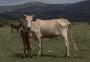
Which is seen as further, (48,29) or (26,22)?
(48,29)

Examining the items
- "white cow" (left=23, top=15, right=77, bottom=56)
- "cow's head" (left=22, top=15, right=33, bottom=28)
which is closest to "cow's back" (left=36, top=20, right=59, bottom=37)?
"white cow" (left=23, top=15, right=77, bottom=56)

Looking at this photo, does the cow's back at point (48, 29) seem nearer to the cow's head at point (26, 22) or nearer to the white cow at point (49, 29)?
the white cow at point (49, 29)

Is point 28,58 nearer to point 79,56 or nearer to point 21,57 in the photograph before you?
point 21,57

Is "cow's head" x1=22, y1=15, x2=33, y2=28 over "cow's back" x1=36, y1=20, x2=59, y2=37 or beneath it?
over

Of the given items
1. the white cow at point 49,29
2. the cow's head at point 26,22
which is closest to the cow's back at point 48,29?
the white cow at point 49,29

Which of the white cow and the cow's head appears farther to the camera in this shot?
the white cow

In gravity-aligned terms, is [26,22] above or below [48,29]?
above

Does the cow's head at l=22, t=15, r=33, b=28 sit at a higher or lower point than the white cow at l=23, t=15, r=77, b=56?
higher

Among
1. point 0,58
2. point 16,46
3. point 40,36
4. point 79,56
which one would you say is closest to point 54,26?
point 40,36

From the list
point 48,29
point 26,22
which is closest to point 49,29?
point 48,29

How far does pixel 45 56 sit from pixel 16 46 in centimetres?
620

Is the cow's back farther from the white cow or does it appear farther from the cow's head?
the cow's head

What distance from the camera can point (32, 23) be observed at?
68.3 ft

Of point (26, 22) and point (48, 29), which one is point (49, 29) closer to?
point (48, 29)
